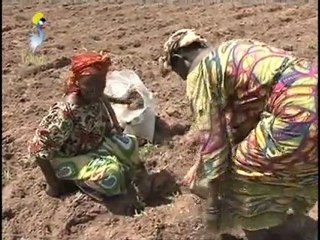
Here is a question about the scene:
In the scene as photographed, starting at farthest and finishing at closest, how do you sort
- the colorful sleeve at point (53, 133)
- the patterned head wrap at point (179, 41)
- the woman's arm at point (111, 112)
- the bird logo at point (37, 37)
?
the bird logo at point (37, 37) → the woman's arm at point (111, 112) → the colorful sleeve at point (53, 133) → the patterned head wrap at point (179, 41)

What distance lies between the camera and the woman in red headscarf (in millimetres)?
4465

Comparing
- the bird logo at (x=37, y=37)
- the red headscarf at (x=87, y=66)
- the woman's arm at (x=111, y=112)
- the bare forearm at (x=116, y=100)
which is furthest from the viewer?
the bird logo at (x=37, y=37)

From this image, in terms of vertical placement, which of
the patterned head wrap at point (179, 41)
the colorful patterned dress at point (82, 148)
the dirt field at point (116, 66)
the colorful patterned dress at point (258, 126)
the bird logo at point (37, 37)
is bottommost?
the dirt field at point (116, 66)

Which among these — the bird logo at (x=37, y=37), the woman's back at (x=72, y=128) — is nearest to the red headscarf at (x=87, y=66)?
the woman's back at (x=72, y=128)

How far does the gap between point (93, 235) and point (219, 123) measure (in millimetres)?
1096

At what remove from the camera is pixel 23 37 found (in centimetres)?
746

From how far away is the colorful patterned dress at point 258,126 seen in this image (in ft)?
12.1

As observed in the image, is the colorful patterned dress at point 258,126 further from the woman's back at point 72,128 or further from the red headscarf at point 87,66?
the woman's back at point 72,128

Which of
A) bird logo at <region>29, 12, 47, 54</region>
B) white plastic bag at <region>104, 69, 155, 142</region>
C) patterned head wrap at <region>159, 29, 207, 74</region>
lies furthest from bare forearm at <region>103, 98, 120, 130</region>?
bird logo at <region>29, 12, 47, 54</region>

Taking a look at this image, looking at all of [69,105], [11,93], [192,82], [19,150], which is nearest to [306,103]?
[192,82]

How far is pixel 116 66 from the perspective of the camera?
6.57 metres

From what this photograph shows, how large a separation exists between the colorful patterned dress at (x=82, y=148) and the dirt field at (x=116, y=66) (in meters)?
0.14

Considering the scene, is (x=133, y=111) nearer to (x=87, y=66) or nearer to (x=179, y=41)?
(x=87, y=66)

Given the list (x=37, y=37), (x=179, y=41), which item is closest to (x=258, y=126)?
(x=179, y=41)
